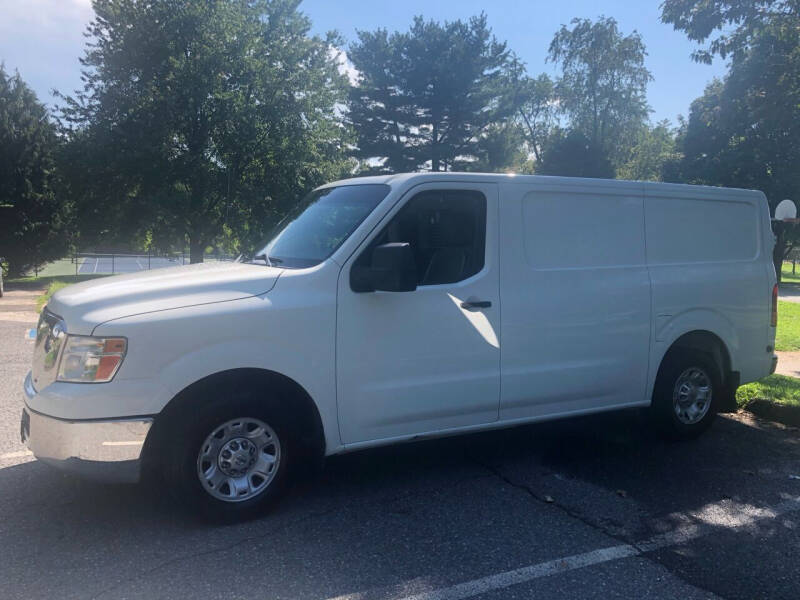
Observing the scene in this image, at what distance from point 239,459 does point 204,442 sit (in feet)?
0.82

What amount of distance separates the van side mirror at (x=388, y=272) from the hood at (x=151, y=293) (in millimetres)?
514

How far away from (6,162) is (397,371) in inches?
1135

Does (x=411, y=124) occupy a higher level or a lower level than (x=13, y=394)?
higher

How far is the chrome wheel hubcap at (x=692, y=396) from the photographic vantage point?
5.75 m

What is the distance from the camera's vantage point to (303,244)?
4668 millimetres

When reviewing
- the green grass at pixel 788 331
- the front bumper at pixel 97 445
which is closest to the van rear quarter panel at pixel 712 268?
the front bumper at pixel 97 445

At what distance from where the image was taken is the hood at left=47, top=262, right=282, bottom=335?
145 inches

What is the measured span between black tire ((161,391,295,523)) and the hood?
1.90ft

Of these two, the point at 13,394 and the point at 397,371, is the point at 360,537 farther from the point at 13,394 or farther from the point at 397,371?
the point at 13,394

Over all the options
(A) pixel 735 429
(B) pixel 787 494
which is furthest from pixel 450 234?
(A) pixel 735 429

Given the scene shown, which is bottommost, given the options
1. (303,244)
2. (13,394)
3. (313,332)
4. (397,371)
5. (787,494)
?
(787,494)

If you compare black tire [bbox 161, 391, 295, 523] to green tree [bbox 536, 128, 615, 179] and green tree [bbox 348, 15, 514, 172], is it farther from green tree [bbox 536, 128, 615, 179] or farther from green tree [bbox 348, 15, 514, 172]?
green tree [bbox 536, 128, 615, 179]

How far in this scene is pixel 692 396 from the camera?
582 centimetres

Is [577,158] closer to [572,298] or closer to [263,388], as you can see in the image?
[572,298]
